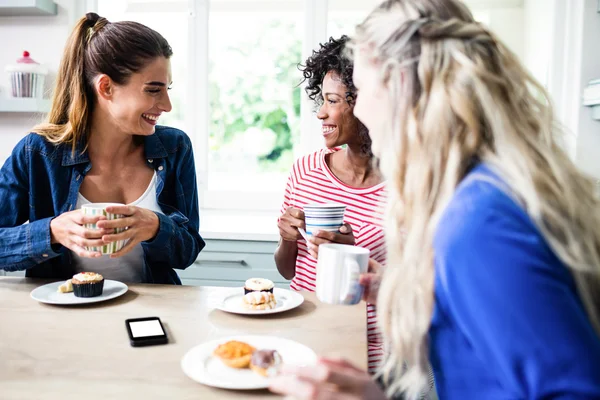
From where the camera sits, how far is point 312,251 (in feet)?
4.26

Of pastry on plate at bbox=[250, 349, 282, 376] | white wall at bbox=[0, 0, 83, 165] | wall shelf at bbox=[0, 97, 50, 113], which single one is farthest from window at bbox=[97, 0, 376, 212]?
pastry on plate at bbox=[250, 349, 282, 376]

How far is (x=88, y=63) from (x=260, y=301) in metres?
0.91

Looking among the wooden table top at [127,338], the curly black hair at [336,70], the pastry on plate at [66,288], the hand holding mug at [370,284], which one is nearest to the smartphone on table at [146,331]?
the wooden table top at [127,338]

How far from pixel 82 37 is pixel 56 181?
43 centimetres

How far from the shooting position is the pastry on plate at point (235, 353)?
0.88m

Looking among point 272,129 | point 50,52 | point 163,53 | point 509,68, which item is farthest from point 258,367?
point 50,52

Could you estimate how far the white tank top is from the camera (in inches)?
61.4

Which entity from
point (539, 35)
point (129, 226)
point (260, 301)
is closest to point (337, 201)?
point (260, 301)

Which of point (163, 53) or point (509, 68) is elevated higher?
point (163, 53)

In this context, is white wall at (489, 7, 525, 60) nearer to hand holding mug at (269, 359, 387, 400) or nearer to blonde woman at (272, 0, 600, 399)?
blonde woman at (272, 0, 600, 399)

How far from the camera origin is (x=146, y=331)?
104 centimetres

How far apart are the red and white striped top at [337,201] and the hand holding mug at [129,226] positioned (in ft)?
1.64

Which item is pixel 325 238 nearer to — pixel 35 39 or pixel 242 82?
pixel 242 82

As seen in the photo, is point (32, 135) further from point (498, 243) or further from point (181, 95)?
point (181, 95)
